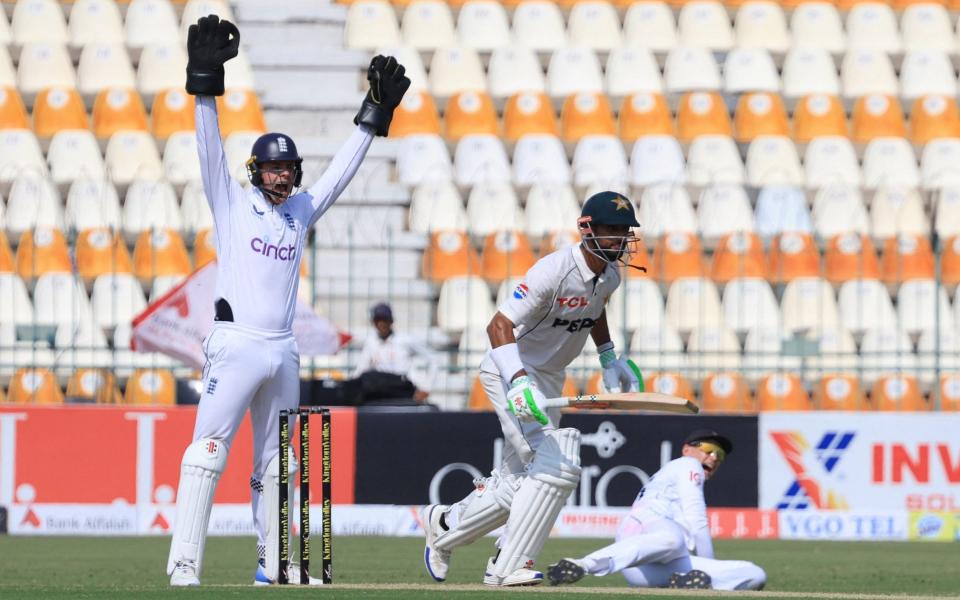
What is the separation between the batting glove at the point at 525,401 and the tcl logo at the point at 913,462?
7.07 m

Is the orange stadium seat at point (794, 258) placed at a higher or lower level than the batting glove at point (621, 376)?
higher

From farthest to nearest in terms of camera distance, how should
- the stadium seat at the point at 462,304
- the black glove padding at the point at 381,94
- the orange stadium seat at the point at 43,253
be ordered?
the stadium seat at the point at 462,304 → the orange stadium seat at the point at 43,253 → the black glove padding at the point at 381,94

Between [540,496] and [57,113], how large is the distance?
1111 cm

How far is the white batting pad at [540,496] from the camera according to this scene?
762 cm

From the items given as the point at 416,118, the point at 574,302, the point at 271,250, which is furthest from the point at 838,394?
the point at 271,250

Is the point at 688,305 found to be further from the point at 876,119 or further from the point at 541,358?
the point at 541,358

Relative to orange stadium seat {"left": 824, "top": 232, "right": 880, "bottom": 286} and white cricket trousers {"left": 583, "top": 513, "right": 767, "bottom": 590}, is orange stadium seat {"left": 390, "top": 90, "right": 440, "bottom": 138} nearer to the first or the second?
orange stadium seat {"left": 824, "top": 232, "right": 880, "bottom": 286}

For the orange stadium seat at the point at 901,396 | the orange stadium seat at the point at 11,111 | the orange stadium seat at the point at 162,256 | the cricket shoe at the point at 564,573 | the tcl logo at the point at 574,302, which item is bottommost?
the cricket shoe at the point at 564,573

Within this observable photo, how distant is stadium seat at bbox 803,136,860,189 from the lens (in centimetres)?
1781

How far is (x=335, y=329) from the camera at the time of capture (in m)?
14.0

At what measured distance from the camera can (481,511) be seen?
319 inches

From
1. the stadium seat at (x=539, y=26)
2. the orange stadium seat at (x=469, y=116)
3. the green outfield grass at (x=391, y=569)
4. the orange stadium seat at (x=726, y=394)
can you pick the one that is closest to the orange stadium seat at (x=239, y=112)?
the orange stadium seat at (x=469, y=116)

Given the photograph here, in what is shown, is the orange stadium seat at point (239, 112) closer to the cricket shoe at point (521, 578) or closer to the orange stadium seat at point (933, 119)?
the orange stadium seat at point (933, 119)

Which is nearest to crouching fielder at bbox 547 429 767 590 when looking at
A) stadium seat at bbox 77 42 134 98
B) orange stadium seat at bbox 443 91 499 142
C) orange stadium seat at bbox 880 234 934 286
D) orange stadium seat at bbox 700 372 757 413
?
orange stadium seat at bbox 700 372 757 413
